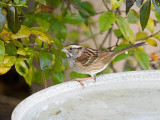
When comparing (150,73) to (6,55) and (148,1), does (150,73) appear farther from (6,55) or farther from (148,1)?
(6,55)

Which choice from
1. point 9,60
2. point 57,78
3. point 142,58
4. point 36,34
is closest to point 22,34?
point 36,34

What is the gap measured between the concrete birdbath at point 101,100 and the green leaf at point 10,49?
0.37 meters

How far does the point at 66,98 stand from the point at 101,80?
26cm

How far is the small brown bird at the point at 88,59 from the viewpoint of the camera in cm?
258

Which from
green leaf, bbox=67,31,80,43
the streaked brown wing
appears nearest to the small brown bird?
the streaked brown wing

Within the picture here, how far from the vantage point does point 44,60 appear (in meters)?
1.99

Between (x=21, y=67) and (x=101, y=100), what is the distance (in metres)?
0.53

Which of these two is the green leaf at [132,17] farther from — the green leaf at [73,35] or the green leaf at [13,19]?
the green leaf at [73,35]

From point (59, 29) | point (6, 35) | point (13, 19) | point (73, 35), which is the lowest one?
point (73, 35)

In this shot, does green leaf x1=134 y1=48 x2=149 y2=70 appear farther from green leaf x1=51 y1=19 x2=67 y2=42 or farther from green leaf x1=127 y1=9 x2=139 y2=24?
green leaf x1=51 y1=19 x2=67 y2=42

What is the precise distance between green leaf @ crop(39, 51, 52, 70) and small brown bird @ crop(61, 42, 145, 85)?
525 millimetres

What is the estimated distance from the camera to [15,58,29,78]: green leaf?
205 cm

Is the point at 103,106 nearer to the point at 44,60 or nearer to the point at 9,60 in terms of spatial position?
the point at 44,60

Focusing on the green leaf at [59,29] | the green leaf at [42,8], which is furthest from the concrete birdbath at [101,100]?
the green leaf at [59,29]
